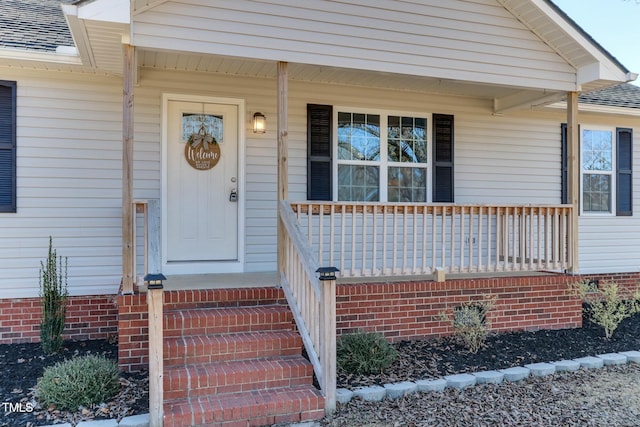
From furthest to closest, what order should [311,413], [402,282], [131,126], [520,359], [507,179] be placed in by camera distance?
Result: [507,179]
[402,282]
[520,359]
[131,126]
[311,413]

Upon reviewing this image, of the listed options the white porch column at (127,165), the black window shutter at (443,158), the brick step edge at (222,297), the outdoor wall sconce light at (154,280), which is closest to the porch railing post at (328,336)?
the brick step edge at (222,297)

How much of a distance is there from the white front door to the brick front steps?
56.0 inches

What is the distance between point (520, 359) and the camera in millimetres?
4984

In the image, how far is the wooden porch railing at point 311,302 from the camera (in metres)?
3.81

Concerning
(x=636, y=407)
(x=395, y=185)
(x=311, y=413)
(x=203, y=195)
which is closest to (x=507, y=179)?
(x=395, y=185)

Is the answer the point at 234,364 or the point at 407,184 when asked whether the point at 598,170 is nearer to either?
the point at 407,184

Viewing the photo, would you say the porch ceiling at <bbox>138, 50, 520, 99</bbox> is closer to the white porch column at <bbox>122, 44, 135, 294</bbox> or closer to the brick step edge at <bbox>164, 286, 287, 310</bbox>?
the white porch column at <bbox>122, 44, 135, 294</bbox>

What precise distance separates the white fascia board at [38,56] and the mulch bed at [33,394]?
3.11 meters

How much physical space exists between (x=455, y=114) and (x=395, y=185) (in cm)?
146

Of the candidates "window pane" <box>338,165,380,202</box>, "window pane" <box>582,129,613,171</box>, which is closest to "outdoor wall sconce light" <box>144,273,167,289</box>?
"window pane" <box>338,165,380,202</box>

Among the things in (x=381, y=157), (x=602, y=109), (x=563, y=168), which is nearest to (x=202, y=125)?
(x=381, y=157)

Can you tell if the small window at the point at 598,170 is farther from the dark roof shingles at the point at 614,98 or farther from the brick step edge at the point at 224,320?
the brick step edge at the point at 224,320

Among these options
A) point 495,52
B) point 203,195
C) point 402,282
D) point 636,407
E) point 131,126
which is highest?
point 495,52

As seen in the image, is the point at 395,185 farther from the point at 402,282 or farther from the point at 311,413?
the point at 311,413
